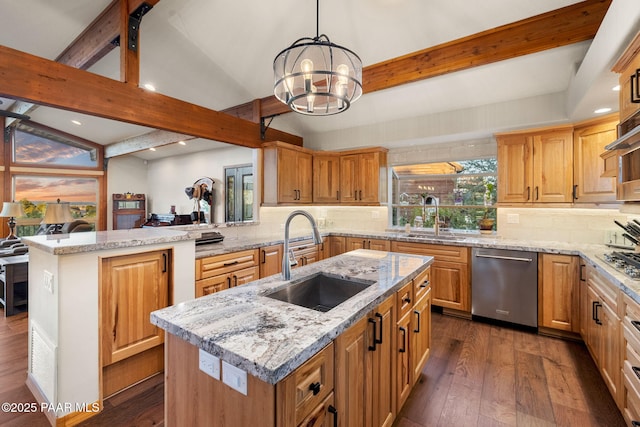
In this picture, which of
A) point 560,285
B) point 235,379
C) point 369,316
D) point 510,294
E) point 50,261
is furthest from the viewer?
point 510,294

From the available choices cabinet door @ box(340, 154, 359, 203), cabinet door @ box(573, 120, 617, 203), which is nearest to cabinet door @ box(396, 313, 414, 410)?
cabinet door @ box(573, 120, 617, 203)

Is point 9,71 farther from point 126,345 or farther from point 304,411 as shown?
point 304,411

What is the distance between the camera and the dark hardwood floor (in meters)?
1.85

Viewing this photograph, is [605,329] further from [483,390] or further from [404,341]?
[404,341]

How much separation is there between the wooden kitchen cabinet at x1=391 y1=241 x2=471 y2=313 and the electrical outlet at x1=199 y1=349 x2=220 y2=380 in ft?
10.0

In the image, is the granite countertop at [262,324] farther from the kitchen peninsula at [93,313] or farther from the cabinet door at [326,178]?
the cabinet door at [326,178]

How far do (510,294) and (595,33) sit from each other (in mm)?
2514

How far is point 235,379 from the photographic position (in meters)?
0.89

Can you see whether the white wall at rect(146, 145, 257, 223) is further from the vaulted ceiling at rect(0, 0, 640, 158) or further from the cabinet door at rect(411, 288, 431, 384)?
the cabinet door at rect(411, 288, 431, 384)

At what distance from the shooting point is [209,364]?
3.18ft

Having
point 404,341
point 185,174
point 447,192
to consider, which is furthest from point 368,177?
point 185,174

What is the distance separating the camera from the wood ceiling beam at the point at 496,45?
225cm

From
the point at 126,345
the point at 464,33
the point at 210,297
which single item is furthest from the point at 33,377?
the point at 464,33

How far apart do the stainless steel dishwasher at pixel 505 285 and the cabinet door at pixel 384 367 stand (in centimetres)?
219
